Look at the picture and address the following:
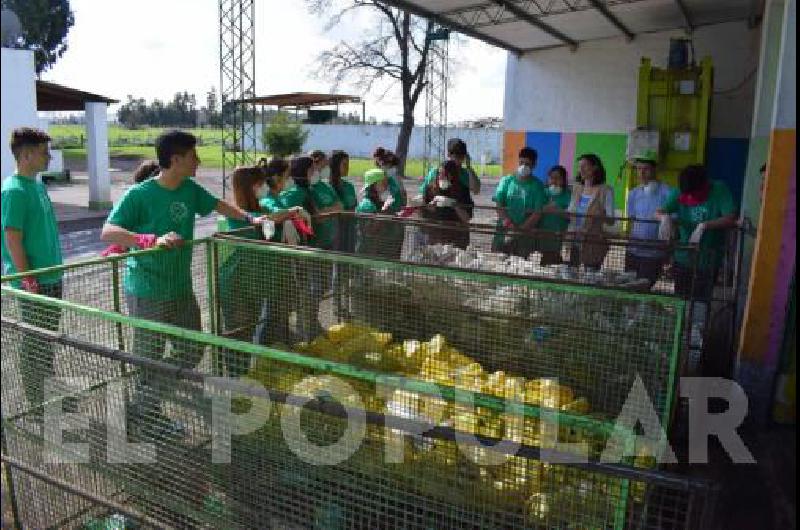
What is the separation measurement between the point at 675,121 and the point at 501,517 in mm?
9177

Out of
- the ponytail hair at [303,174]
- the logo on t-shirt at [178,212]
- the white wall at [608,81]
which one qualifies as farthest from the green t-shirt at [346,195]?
the white wall at [608,81]

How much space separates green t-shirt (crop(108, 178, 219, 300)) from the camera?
3783 mm

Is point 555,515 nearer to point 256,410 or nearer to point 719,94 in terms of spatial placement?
point 256,410

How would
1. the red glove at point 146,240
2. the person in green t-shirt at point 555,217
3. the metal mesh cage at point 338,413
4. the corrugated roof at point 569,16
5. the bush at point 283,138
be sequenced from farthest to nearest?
the bush at point 283,138 < the corrugated roof at point 569,16 < the person in green t-shirt at point 555,217 < the red glove at point 146,240 < the metal mesh cage at point 338,413

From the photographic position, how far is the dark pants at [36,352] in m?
2.69

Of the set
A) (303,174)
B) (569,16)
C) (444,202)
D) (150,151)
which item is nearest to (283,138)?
(150,151)

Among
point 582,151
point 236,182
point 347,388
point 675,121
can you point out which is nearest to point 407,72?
point 582,151

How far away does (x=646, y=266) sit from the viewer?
5402mm

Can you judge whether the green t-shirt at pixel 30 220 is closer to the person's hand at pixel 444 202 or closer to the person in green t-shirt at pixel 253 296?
the person in green t-shirt at pixel 253 296

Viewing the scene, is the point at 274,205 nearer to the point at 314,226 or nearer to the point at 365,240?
the point at 314,226

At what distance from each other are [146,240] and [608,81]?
11.2m

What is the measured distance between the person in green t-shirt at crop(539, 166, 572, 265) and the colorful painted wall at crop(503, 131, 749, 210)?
181 inches

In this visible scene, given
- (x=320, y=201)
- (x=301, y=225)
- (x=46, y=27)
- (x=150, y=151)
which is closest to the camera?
(x=301, y=225)

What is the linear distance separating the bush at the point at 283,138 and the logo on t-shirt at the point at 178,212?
33.3 m
